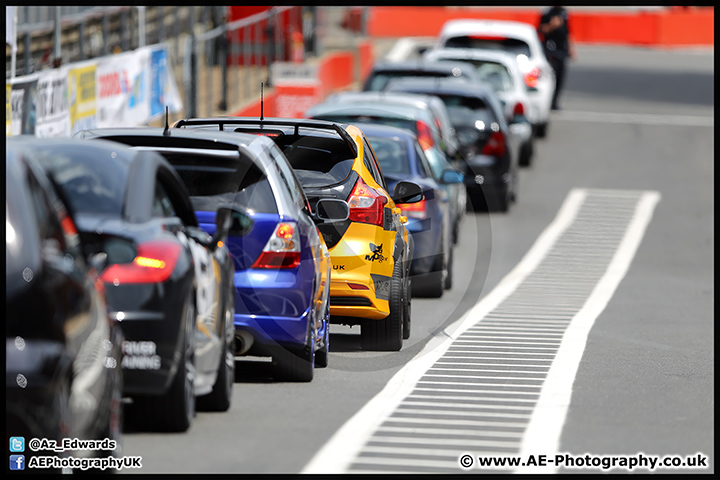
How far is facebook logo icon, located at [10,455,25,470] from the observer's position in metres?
6.20

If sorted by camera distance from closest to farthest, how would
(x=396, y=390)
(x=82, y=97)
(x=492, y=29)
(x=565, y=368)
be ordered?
(x=396, y=390), (x=565, y=368), (x=82, y=97), (x=492, y=29)

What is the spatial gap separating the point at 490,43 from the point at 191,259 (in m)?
24.5

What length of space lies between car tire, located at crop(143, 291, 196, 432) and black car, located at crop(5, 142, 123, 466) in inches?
35.0

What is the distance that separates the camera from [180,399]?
8031mm

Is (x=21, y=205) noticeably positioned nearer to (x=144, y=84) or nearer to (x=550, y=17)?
(x=144, y=84)

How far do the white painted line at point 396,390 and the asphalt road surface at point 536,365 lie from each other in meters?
0.02

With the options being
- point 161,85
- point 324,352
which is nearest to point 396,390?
point 324,352

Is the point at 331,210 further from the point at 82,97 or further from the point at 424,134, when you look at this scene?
the point at 82,97

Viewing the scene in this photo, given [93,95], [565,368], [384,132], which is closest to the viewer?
[565,368]

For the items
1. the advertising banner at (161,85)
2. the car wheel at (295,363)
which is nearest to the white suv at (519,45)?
the advertising banner at (161,85)

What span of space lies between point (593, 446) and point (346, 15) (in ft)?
138

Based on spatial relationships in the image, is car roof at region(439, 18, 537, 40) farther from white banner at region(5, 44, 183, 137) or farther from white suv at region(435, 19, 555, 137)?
white banner at region(5, 44, 183, 137)

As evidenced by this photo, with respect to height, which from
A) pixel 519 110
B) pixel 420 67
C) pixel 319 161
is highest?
pixel 319 161

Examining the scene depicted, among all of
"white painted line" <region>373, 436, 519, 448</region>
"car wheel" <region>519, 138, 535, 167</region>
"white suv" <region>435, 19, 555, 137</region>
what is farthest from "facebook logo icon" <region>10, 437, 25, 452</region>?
"white suv" <region>435, 19, 555, 137</region>
